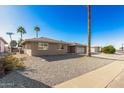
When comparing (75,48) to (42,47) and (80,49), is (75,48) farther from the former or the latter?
(42,47)

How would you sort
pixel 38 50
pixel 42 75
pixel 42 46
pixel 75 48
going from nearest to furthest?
pixel 42 75 < pixel 38 50 < pixel 42 46 < pixel 75 48

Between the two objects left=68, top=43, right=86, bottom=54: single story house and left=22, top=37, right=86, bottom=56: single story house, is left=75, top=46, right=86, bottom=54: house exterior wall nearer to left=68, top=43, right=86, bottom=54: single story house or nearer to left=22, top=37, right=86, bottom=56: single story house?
left=68, top=43, right=86, bottom=54: single story house

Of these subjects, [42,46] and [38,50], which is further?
[42,46]

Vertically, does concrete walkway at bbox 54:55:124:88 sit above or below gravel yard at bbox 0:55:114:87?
below

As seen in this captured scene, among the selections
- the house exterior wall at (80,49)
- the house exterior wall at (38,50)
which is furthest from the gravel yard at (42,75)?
the house exterior wall at (80,49)

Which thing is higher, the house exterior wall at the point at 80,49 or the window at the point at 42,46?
the window at the point at 42,46

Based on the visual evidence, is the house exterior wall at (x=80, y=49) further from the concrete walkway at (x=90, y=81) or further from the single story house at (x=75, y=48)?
the concrete walkway at (x=90, y=81)

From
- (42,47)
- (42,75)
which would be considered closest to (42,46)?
(42,47)

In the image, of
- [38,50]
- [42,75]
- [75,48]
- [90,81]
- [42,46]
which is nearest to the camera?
[90,81]

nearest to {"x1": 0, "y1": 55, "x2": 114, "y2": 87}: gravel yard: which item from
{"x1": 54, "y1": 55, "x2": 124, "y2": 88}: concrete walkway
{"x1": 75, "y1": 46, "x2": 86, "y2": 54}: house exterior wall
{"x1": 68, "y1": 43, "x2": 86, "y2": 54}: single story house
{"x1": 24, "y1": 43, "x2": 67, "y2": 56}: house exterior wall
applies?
{"x1": 54, "y1": 55, "x2": 124, "y2": 88}: concrete walkway

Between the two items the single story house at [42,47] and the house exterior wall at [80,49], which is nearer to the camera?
the single story house at [42,47]

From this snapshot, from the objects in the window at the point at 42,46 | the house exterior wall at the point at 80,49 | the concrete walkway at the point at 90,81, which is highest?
the window at the point at 42,46

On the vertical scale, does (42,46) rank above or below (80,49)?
above
